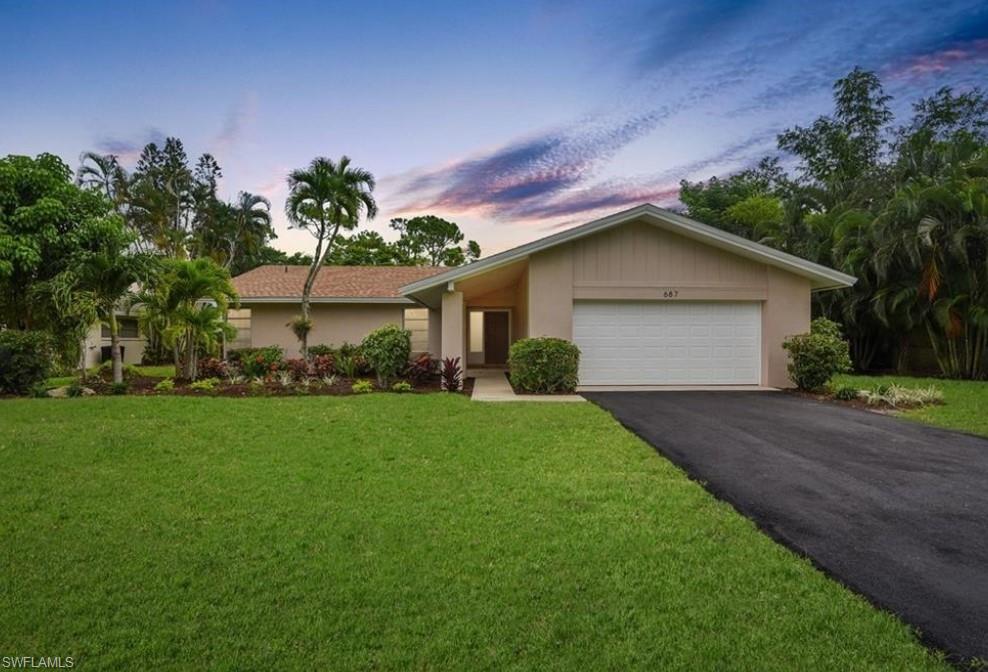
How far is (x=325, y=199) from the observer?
15727 mm

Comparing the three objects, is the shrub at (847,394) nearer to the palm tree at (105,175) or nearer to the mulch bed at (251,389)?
the mulch bed at (251,389)

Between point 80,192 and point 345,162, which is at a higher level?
point 345,162

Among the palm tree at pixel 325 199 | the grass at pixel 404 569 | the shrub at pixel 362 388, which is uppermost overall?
the palm tree at pixel 325 199

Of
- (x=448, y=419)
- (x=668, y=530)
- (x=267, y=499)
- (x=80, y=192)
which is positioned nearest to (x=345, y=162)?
(x=80, y=192)

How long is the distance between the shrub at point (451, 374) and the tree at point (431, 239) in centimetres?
3188

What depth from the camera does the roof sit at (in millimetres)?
17688

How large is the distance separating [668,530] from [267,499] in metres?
3.30

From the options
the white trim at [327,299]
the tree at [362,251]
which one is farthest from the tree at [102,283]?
the tree at [362,251]

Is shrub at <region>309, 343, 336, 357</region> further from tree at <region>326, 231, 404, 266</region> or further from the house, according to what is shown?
tree at <region>326, 231, 404, 266</region>

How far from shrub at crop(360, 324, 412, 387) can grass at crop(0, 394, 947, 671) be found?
21.1 ft

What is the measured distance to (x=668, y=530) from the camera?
389 centimetres

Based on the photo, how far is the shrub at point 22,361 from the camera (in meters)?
11.4

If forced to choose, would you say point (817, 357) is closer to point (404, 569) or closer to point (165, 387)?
point (404, 569)

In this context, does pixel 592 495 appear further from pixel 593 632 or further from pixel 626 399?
pixel 626 399
